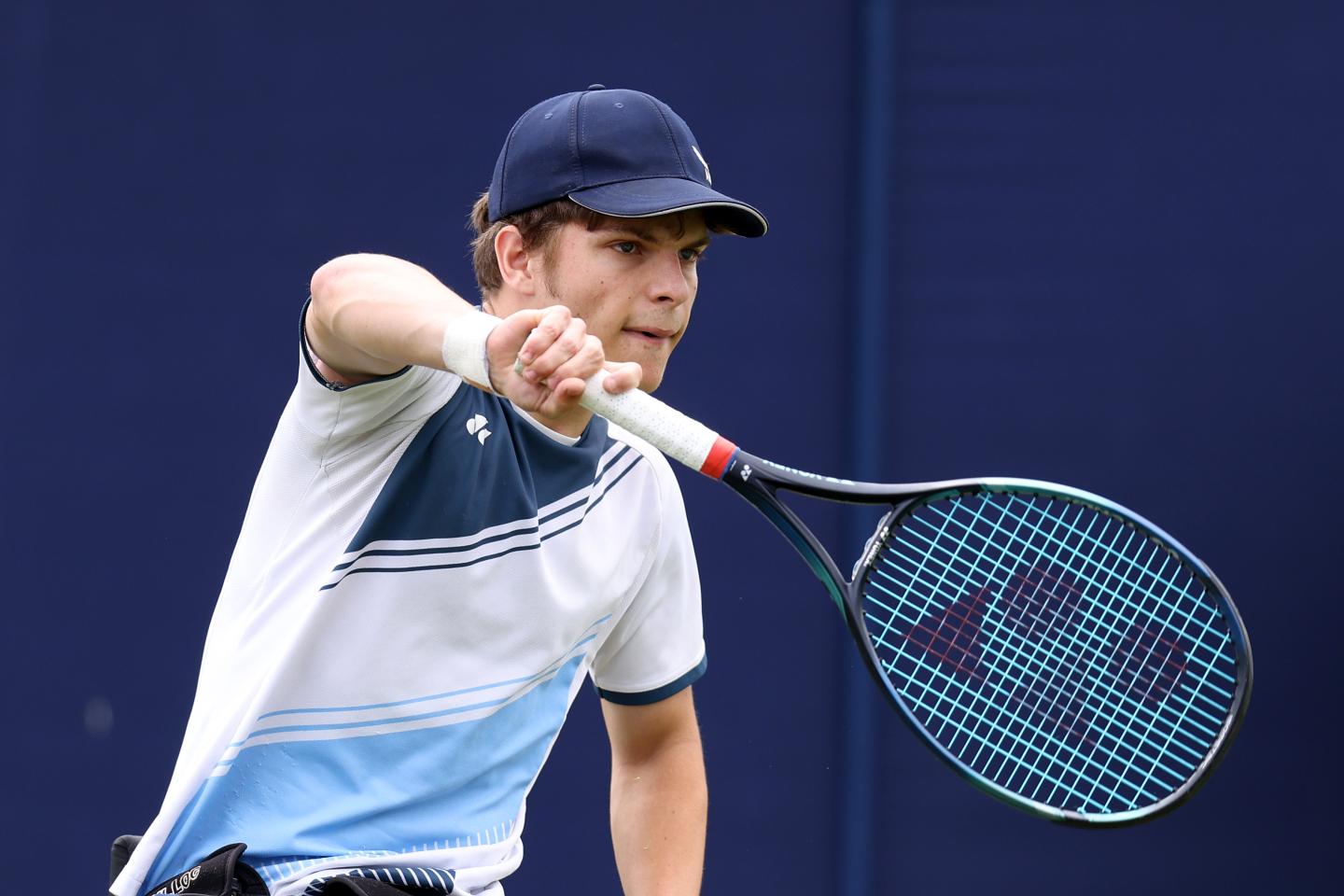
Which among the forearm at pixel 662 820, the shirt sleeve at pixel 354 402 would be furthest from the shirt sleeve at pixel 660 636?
the shirt sleeve at pixel 354 402

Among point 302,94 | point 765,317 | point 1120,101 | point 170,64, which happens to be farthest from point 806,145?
point 170,64

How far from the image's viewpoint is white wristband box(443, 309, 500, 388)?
1.55 metres

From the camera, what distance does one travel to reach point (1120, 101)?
3283mm

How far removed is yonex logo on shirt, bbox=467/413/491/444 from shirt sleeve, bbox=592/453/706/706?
0.41 meters

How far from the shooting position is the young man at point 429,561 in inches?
71.1

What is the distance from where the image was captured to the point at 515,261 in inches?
81.7

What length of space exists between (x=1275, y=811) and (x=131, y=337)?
2.48 m

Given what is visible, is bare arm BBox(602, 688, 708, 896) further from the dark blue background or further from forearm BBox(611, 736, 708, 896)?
the dark blue background

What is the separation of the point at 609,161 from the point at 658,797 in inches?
37.5

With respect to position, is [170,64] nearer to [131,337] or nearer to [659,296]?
[131,337]

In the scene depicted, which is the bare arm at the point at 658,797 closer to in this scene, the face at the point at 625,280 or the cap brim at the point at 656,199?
the face at the point at 625,280

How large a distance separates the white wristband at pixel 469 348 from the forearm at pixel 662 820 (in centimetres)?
100

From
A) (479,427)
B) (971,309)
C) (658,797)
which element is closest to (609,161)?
(479,427)

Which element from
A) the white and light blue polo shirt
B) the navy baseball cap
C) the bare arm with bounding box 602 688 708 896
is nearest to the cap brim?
the navy baseball cap
